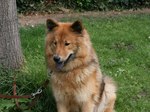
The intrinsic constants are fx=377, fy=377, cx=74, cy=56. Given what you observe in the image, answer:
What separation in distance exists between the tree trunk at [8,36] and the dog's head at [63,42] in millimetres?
1146

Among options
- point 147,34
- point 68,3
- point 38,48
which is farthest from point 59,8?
point 38,48

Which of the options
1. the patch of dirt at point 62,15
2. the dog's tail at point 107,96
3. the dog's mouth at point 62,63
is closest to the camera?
the dog's mouth at point 62,63

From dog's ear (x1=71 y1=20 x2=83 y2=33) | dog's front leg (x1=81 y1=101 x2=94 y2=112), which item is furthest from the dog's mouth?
dog's front leg (x1=81 y1=101 x2=94 y2=112)

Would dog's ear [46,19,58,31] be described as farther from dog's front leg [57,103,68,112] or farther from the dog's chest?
dog's front leg [57,103,68,112]

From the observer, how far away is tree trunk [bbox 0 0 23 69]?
19.1 ft

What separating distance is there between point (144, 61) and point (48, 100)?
3.02 m

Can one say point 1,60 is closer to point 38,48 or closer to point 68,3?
point 38,48

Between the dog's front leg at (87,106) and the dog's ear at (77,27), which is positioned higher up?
the dog's ear at (77,27)

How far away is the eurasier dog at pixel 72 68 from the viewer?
4.84m

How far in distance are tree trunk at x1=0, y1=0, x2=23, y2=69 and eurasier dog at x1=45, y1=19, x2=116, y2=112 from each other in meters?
1.07

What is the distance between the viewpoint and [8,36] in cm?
591

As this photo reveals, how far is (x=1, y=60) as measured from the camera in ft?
19.3

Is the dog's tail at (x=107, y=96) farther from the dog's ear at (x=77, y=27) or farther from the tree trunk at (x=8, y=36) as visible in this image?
the tree trunk at (x=8, y=36)

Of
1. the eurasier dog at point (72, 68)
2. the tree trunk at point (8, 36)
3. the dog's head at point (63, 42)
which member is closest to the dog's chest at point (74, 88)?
the eurasier dog at point (72, 68)
